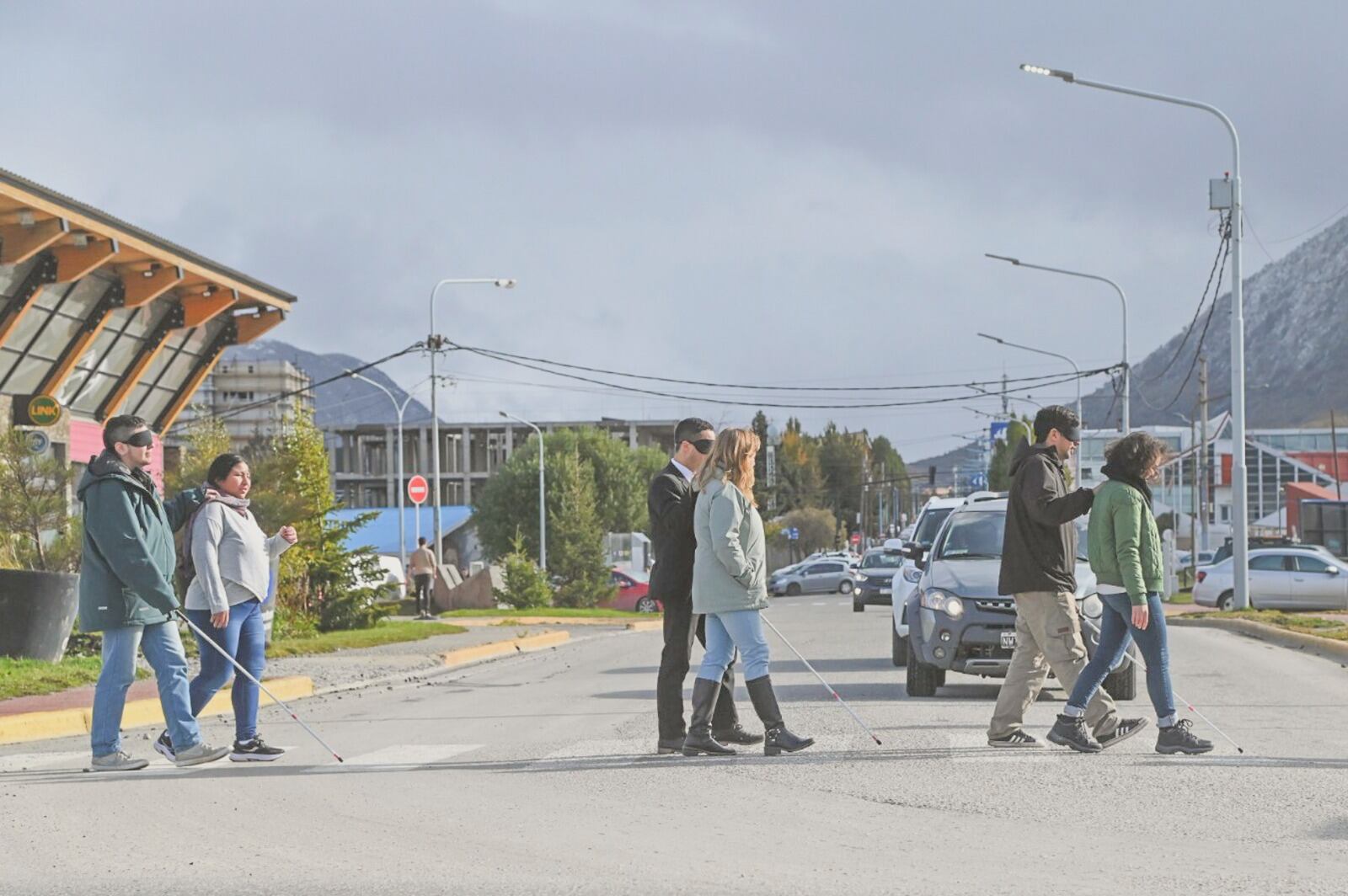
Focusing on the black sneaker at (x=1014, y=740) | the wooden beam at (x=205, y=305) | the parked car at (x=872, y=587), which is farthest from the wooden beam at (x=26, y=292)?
the black sneaker at (x=1014, y=740)

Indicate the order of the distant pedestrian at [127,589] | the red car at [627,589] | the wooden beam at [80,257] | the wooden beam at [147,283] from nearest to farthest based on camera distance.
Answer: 1. the distant pedestrian at [127,589]
2. the wooden beam at [80,257]
3. the wooden beam at [147,283]
4. the red car at [627,589]

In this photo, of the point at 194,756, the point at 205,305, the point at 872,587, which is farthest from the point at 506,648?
the point at 872,587

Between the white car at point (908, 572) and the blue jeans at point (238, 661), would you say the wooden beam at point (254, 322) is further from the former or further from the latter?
the blue jeans at point (238, 661)

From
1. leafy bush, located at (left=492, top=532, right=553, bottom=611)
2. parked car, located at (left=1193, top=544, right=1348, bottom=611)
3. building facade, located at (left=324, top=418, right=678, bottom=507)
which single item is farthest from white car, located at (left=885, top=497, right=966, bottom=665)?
building facade, located at (left=324, top=418, right=678, bottom=507)

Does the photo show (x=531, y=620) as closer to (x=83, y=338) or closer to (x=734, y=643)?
(x=83, y=338)

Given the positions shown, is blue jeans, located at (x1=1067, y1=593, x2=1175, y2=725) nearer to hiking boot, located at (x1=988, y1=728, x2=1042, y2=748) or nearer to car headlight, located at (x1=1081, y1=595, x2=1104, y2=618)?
hiking boot, located at (x1=988, y1=728, x2=1042, y2=748)

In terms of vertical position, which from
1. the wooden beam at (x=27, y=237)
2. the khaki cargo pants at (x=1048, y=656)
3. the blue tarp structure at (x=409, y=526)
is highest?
the wooden beam at (x=27, y=237)

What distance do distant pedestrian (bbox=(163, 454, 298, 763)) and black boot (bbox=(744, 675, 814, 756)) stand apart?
2902 millimetres

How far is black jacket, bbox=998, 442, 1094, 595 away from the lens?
1030 centimetres

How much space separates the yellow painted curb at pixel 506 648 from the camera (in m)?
23.1

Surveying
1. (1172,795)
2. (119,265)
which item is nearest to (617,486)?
(119,265)

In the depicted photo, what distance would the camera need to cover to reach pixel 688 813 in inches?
324

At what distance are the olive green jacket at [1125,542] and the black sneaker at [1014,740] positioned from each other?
1.10 m

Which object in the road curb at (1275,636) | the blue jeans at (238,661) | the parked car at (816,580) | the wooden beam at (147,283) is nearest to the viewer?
the blue jeans at (238,661)
